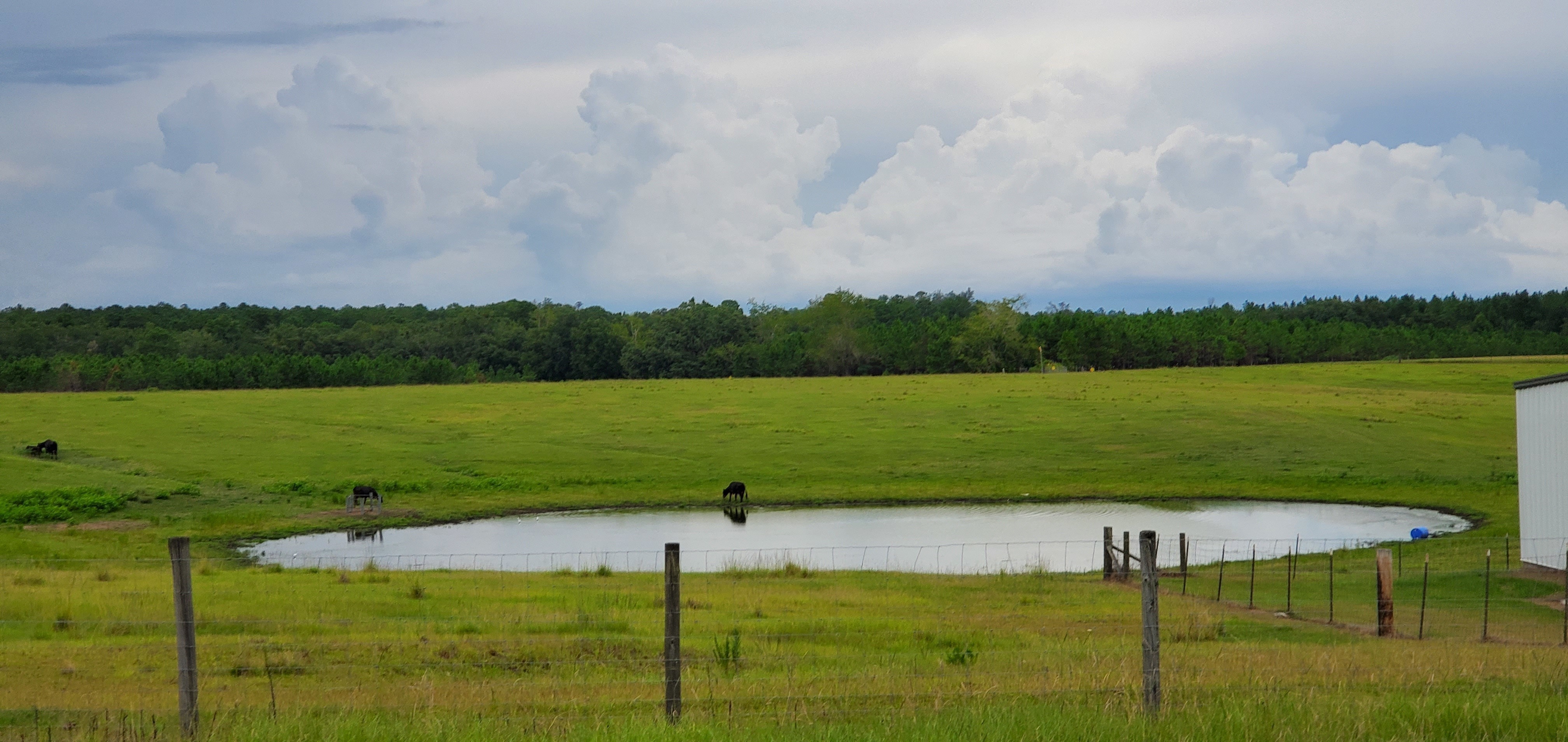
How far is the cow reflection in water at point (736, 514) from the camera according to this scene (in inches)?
1820

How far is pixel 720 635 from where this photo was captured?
56.9 ft

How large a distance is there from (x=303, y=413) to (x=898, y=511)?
5014 centimetres

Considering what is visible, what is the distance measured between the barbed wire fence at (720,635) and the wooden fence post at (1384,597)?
0.30ft

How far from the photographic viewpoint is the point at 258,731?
334 inches

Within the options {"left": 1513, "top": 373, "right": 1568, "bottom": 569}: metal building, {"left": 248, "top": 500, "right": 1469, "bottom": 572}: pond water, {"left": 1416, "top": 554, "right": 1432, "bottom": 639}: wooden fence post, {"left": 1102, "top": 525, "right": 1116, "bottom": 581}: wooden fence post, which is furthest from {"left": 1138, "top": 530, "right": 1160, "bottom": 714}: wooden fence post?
{"left": 1513, "top": 373, "right": 1568, "bottom": 569}: metal building

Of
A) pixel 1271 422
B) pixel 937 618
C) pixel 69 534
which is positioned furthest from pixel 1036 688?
pixel 1271 422

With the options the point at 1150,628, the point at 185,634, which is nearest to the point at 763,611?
the point at 1150,628

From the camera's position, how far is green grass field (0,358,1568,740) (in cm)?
961

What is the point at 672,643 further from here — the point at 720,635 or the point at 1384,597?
the point at 1384,597

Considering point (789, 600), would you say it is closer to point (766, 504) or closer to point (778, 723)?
point (778, 723)

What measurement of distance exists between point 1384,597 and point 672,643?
1431 centimetres

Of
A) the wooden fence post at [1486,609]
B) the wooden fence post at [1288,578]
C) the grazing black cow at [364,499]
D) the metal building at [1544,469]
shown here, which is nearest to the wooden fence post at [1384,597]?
the wooden fence post at [1486,609]

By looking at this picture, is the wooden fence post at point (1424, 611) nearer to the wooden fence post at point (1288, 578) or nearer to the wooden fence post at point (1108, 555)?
the wooden fence post at point (1288, 578)

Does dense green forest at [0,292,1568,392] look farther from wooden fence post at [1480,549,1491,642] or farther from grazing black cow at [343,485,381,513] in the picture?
wooden fence post at [1480,549,1491,642]
